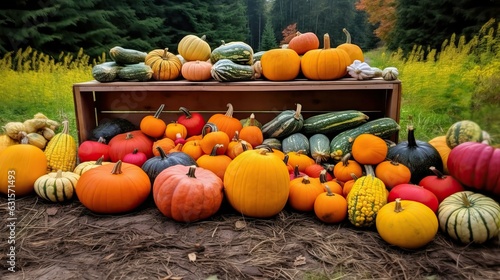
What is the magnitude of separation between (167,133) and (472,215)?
87.5 inches

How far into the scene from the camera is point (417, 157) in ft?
7.91

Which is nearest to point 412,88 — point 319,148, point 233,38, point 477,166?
point 319,148

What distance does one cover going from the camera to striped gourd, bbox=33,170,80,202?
237 cm

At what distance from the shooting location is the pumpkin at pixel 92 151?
288 cm

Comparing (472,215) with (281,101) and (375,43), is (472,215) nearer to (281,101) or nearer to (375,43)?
(281,101)

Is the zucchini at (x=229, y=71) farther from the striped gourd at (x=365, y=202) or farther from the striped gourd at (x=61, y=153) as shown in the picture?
the striped gourd at (x=365, y=202)

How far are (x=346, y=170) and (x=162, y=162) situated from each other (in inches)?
48.7

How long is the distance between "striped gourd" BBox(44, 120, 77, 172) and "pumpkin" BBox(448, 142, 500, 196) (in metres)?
2.61

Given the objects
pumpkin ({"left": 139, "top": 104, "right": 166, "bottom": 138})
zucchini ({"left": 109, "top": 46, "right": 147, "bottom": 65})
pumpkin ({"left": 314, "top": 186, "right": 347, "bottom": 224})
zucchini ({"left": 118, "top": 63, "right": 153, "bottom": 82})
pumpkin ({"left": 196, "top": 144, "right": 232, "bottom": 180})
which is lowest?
pumpkin ({"left": 314, "top": 186, "right": 347, "bottom": 224})

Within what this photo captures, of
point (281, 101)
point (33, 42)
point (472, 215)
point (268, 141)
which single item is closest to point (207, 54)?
point (281, 101)

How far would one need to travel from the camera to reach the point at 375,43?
18.2 meters

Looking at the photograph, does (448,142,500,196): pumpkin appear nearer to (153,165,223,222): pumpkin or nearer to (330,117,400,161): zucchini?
(330,117,400,161): zucchini

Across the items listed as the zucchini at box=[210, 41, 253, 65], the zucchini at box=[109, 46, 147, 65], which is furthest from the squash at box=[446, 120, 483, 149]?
the zucchini at box=[109, 46, 147, 65]

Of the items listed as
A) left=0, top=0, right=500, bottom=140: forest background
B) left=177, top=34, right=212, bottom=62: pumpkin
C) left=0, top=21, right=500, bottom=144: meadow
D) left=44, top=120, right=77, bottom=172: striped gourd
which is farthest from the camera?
left=0, top=21, right=500, bottom=144: meadow
